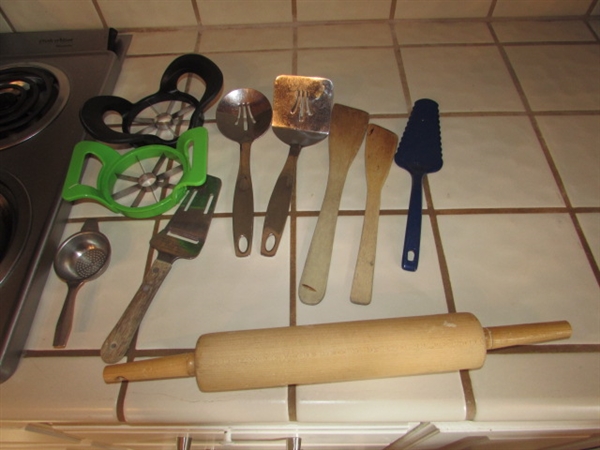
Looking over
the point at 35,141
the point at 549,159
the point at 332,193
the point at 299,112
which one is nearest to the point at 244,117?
the point at 299,112

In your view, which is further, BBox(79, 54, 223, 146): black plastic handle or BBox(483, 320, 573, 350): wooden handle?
BBox(79, 54, 223, 146): black plastic handle

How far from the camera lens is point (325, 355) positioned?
0.33m

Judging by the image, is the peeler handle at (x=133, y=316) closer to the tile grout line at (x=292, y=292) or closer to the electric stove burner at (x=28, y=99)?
the tile grout line at (x=292, y=292)

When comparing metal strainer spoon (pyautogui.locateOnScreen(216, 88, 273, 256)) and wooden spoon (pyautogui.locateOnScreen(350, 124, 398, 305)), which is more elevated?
metal strainer spoon (pyautogui.locateOnScreen(216, 88, 273, 256))

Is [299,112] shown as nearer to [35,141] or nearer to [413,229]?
[413,229]

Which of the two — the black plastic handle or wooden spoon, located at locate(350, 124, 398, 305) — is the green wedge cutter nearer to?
the black plastic handle

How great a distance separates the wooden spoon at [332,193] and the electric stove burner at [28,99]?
1.33 ft

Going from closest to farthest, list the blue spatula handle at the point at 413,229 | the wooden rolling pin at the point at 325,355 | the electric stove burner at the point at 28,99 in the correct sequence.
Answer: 1. the wooden rolling pin at the point at 325,355
2. the blue spatula handle at the point at 413,229
3. the electric stove burner at the point at 28,99

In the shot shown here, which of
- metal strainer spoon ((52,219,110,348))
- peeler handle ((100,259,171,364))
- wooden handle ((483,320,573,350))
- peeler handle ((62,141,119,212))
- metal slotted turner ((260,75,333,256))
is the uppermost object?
metal slotted turner ((260,75,333,256))

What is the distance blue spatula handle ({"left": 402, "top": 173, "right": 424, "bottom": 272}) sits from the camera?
1.45 ft

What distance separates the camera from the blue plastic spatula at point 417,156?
450 mm

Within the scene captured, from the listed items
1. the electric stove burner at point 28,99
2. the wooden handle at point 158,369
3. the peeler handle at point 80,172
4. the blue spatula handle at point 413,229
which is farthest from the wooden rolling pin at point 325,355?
the electric stove burner at point 28,99

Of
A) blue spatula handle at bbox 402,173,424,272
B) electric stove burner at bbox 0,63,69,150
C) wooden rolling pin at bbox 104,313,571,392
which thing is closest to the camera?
wooden rolling pin at bbox 104,313,571,392

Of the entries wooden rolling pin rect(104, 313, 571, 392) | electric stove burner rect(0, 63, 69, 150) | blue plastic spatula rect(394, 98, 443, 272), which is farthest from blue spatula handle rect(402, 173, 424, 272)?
electric stove burner rect(0, 63, 69, 150)
